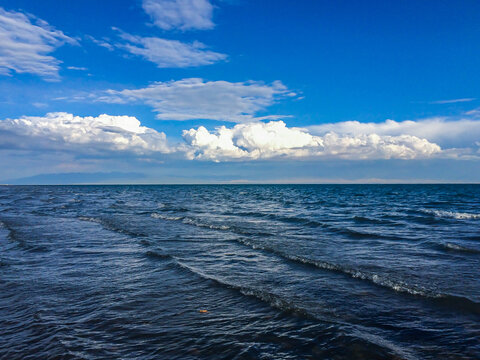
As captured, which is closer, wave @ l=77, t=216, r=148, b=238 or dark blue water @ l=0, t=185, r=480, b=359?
dark blue water @ l=0, t=185, r=480, b=359

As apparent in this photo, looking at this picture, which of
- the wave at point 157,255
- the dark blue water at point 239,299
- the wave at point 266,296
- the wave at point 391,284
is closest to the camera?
the dark blue water at point 239,299

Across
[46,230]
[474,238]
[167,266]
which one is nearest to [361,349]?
[167,266]

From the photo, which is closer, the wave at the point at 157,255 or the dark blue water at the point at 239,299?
the dark blue water at the point at 239,299

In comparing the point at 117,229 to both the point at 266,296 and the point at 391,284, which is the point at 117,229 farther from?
the point at 391,284

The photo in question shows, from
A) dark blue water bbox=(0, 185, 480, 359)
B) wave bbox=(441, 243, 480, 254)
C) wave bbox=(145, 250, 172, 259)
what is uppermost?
wave bbox=(441, 243, 480, 254)

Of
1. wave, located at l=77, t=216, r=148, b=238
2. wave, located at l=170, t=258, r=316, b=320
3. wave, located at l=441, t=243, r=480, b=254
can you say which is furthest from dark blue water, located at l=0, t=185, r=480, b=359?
wave, located at l=77, t=216, r=148, b=238

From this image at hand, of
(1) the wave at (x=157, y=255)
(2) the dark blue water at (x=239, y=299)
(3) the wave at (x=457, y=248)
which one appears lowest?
(1) the wave at (x=157, y=255)

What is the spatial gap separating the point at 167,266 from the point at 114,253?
3900 millimetres

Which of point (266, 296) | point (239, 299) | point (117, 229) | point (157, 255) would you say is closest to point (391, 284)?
point (266, 296)

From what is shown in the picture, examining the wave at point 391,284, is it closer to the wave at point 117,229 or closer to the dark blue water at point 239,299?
the dark blue water at point 239,299

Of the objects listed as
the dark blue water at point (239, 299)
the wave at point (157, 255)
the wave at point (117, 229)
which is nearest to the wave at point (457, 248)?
the dark blue water at point (239, 299)

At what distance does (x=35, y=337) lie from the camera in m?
6.84

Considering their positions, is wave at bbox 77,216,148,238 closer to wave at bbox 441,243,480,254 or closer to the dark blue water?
the dark blue water

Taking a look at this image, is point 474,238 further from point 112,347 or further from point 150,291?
point 112,347
